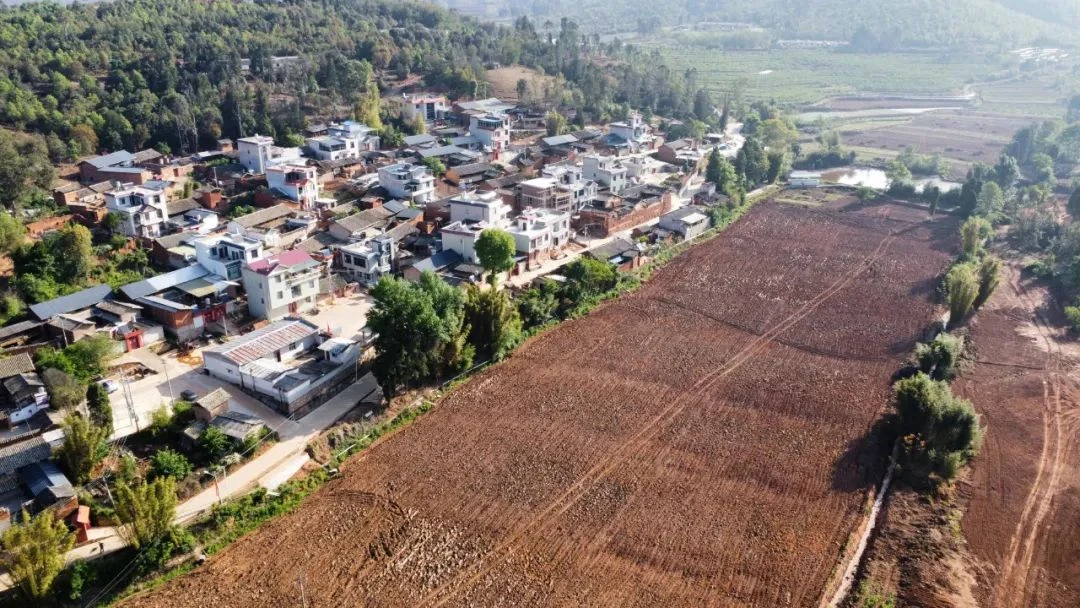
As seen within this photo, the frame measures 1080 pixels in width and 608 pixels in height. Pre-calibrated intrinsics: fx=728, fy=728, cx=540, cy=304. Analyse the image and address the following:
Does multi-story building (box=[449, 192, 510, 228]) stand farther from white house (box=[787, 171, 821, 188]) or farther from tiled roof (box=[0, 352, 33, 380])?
white house (box=[787, 171, 821, 188])

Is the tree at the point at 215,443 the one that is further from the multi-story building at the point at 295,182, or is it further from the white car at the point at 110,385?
the multi-story building at the point at 295,182

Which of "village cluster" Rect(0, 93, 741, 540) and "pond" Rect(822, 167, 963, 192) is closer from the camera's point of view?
"village cluster" Rect(0, 93, 741, 540)

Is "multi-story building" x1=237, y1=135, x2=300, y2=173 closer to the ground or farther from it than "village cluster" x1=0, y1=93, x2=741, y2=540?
farther from it

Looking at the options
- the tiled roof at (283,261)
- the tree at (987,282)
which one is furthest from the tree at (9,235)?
the tree at (987,282)

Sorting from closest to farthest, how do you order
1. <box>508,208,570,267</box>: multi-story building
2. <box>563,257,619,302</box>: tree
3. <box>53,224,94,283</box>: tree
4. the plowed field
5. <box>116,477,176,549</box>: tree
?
<box>116,477,176,549</box>: tree, the plowed field, <box>53,224,94,283</box>: tree, <box>563,257,619,302</box>: tree, <box>508,208,570,267</box>: multi-story building

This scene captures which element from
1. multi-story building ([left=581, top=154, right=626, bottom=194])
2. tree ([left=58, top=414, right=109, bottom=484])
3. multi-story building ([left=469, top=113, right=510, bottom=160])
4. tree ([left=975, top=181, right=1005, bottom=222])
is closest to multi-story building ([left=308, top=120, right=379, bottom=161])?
multi-story building ([left=469, top=113, right=510, bottom=160])

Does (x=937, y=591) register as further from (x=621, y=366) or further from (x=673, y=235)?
(x=673, y=235)

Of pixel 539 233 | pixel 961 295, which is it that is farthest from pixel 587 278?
pixel 961 295

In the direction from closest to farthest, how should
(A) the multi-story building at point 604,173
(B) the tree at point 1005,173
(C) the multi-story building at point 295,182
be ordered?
(C) the multi-story building at point 295,182, (A) the multi-story building at point 604,173, (B) the tree at point 1005,173
